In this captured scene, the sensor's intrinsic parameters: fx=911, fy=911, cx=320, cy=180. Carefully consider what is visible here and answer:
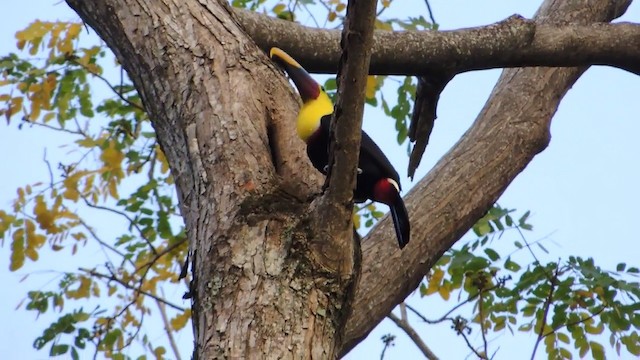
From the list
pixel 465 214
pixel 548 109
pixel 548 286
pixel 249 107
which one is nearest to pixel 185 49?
pixel 249 107

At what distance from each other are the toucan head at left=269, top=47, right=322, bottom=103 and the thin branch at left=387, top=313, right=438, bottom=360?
1.32 m

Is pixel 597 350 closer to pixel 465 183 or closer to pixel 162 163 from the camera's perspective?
pixel 465 183

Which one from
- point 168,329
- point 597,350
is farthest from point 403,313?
point 168,329

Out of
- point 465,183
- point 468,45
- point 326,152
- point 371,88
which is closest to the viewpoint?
point 326,152

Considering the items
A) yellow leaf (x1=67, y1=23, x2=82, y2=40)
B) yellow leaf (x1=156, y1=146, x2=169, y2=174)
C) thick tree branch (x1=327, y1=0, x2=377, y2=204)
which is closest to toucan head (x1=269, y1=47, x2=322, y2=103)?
thick tree branch (x1=327, y1=0, x2=377, y2=204)

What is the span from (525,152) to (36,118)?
2.96 meters

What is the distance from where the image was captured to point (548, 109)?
3664mm

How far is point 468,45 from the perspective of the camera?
347cm

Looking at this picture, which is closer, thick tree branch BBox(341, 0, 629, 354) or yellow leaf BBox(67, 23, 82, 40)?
thick tree branch BBox(341, 0, 629, 354)

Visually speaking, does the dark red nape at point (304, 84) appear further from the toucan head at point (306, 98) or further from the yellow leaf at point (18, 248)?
the yellow leaf at point (18, 248)

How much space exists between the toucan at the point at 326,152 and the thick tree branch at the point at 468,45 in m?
0.25

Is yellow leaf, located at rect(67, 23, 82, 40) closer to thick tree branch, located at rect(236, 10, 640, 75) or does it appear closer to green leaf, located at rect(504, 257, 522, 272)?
thick tree branch, located at rect(236, 10, 640, 75)

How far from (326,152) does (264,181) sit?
36 centimetres

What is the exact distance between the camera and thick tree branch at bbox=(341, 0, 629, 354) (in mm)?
3070
